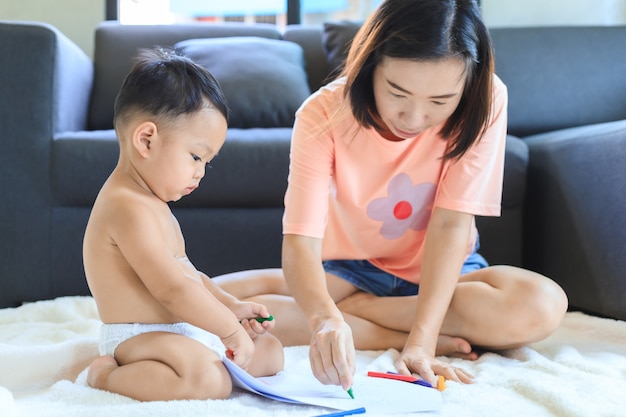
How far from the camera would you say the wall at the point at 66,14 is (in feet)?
8.81

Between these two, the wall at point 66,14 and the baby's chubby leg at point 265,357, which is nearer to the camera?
the baby's chubby leg at point 265,357

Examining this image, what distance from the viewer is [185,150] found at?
38.9 inches

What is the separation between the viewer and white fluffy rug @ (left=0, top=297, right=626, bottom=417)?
857 millimetres

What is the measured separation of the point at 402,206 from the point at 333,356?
18.8 inches

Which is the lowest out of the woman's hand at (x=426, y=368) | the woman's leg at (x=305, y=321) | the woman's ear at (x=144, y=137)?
the woman's leg at (x=305, y=321)

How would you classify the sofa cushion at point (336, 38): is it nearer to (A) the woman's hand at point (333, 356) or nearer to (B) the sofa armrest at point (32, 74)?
(B) the sofa armrest at point (32, 74)

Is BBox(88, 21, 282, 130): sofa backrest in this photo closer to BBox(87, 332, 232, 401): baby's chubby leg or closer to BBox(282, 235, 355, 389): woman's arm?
BBox(282, 235, 355, 389): woman's arm

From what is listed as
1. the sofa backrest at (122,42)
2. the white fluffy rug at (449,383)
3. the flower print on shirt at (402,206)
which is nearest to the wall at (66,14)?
the sofa backrest at (122,42)

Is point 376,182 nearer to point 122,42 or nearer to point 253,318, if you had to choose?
point 253,318

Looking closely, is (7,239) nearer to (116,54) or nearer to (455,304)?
(116,54)

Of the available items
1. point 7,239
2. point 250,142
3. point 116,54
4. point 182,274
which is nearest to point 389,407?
point 182,274

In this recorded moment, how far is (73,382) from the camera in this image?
104 cm

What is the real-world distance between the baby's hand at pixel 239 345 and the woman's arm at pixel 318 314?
0.09 meters

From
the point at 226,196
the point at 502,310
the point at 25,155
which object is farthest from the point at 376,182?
the point at 25,155
